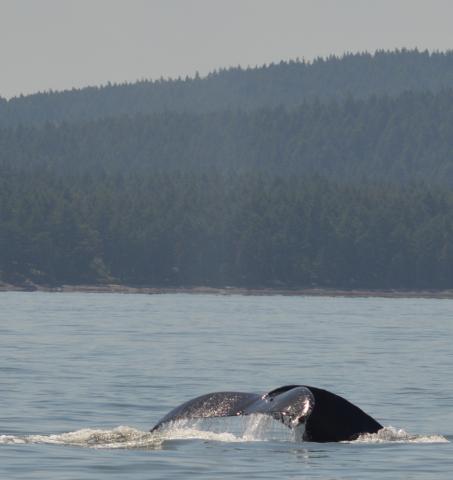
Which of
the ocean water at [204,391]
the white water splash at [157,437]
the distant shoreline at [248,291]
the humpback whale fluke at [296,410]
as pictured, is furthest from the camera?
the distant shoreline at [248,291]

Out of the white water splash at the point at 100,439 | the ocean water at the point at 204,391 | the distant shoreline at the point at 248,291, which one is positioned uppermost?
the white water splash at the point at 100,439

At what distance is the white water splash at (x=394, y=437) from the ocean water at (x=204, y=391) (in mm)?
41

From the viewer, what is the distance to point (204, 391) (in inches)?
1540

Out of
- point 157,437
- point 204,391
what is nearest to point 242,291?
point 204,391

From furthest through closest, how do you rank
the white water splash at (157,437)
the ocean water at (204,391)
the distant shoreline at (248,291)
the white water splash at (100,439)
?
1. the distant shoreline at (248,291)
2. the white water splash at (100,439)
3. the white water splash at (157,437)
4. the ocean water at (204,391)

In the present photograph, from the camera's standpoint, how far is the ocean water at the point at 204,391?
23.7 meters

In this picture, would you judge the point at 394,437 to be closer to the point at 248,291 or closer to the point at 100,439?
the point at 100,439

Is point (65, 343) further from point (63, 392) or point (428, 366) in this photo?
point (63, 392)

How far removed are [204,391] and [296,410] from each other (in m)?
18.6

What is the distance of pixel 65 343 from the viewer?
196ft

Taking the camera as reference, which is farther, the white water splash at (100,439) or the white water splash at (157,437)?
the white water splash at (100,439)

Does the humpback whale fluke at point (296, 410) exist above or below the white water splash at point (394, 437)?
above

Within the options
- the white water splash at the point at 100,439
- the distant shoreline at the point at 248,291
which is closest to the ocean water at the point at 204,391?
the white water splash at the point at 100,439

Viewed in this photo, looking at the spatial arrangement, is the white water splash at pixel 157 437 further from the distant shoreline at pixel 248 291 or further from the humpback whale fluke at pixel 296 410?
the distant shoreline at pixel 248 291
